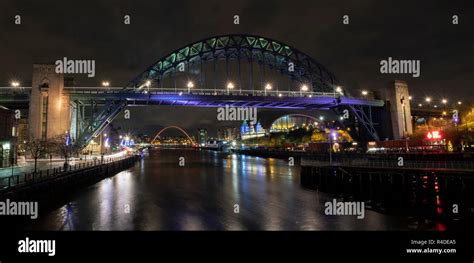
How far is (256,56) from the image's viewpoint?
65625 millimetres

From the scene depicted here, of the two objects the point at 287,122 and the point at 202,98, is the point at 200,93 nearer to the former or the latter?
the point at 202,98

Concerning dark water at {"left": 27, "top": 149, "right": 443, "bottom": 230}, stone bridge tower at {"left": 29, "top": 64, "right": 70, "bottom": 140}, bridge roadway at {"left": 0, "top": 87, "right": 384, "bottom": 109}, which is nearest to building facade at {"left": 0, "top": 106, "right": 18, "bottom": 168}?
dark water at {"left": 27, "top": 149, "right": 443, "bottom": 230}

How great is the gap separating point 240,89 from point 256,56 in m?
9.98

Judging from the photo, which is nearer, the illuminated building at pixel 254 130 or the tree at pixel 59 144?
the tree at pixel 59 144

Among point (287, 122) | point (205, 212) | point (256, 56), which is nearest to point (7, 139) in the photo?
point (205, 212)

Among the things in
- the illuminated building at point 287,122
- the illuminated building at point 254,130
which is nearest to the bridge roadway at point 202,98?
the illuminated building at point 287,122

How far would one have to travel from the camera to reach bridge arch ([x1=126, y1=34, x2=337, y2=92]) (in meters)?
60.0

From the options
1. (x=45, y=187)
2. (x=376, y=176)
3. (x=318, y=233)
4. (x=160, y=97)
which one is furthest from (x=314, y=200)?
(x=160, y=97)

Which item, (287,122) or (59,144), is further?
(287,122)

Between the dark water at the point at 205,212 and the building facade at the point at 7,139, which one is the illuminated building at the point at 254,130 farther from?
the dark water at the point at 205,212

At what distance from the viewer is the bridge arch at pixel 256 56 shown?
6000cm

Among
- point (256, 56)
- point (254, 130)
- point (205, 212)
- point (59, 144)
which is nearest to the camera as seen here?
point (205, 212)

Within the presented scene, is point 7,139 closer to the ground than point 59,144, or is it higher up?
higher up

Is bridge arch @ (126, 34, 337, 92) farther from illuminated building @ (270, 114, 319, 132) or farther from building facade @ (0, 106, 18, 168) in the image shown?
illuminated building @ (270, 114, 319, 132)
